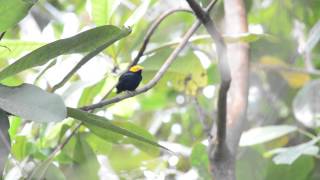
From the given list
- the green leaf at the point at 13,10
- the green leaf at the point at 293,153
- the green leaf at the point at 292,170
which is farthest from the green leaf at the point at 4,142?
the green leaf at the point at 292,170

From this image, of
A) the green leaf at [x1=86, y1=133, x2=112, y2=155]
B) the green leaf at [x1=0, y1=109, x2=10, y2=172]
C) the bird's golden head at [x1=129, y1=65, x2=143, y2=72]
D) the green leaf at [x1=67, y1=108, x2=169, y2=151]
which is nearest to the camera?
the green leaf at [x1=0, y1=109, x2=10, y2=172]

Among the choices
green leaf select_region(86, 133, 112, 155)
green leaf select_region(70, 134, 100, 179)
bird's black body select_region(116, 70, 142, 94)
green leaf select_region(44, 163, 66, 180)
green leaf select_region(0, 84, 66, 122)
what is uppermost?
bird's black body select_region(116, 70, 142, 94)

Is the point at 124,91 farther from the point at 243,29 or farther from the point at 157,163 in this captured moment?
the point at 157,163

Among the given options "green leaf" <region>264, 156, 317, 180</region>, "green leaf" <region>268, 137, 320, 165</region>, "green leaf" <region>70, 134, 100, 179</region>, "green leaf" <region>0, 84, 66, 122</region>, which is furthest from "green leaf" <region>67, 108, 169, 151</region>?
"green leaf" <region>264, 156, 317, 180</region>

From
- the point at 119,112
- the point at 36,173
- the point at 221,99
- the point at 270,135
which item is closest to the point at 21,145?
the point at 36,173

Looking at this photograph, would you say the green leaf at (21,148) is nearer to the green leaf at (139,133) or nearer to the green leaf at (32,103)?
the green leaf at (139,133)

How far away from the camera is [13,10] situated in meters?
0.80

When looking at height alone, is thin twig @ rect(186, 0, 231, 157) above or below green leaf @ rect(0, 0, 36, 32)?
above

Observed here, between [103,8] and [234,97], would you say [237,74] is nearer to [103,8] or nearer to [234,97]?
[234,97]

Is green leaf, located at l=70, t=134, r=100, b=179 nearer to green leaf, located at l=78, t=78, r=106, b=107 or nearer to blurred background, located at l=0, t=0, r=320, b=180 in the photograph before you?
blurred background, located at l=0, t=0, r=320, b=180

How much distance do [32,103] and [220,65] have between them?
1.15 ft

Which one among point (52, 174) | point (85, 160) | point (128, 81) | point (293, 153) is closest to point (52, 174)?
point (52, 174)

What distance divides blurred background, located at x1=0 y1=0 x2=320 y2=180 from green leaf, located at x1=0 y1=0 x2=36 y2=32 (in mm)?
221

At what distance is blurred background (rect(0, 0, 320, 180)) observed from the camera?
3.86 feet
